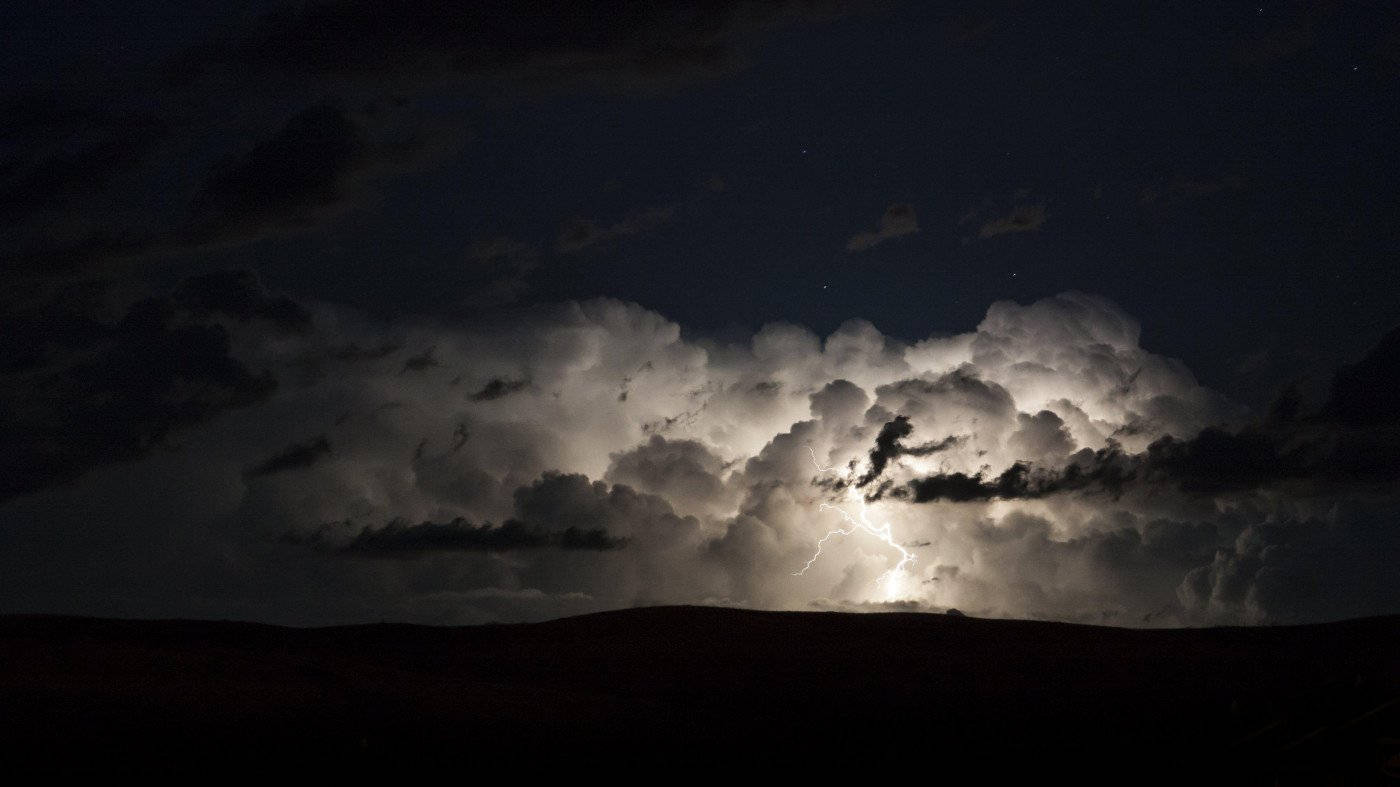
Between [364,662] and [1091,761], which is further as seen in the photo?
[364,662]

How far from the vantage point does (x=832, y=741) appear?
925 inches

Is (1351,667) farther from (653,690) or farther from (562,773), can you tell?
(562,773)

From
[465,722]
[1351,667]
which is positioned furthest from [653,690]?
[1351,667]

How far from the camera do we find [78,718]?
2200 cm

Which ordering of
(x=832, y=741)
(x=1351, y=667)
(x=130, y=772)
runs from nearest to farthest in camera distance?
(x=130, y=772), (x=832, y=741), (x=1351, y=667)

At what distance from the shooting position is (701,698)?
2727cm

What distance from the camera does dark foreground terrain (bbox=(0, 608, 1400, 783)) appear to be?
2097 centimetres

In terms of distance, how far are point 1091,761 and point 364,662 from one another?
17016mm

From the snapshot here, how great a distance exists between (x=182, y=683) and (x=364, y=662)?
5.06m

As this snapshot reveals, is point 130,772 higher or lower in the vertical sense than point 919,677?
lower

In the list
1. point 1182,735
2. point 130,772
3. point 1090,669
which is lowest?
point 130,772

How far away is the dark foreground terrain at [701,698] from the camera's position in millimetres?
20969

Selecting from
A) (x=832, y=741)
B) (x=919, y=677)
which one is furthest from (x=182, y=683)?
(x=919, y=677)

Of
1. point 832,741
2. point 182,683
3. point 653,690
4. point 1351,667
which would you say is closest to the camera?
point 832,741
